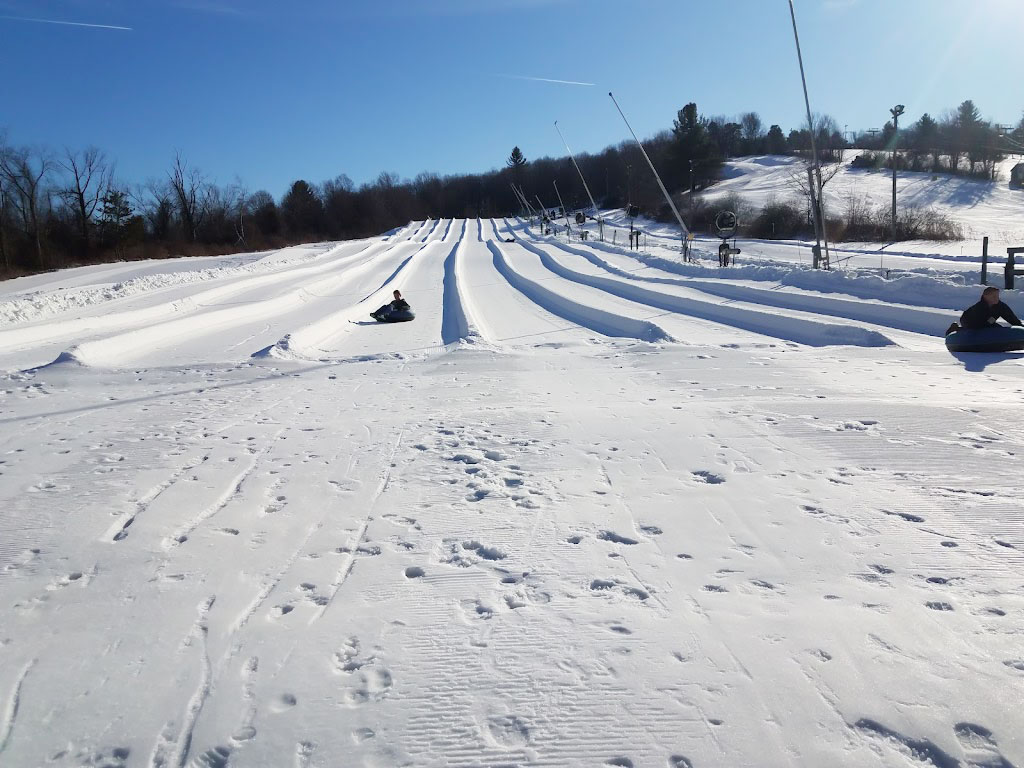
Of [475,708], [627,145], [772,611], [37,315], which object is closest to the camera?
[475,708]

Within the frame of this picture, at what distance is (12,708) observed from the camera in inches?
107

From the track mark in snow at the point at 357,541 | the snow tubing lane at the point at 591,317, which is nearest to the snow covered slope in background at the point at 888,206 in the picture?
the snow tubing lane at the point at 591,317

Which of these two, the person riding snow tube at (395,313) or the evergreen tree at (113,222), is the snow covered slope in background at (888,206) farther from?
the evergreen tree at (113,222)

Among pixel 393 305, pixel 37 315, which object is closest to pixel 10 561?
pixel 393 305

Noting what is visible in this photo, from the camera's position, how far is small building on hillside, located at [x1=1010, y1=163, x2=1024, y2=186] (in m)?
67.2

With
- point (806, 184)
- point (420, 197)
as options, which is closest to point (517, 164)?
point (420, 197)

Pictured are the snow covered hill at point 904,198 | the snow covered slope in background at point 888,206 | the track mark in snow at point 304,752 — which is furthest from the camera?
the snow covered hill at point 904,198

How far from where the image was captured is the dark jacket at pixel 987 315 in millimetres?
8891

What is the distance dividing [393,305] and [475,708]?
1430 cm

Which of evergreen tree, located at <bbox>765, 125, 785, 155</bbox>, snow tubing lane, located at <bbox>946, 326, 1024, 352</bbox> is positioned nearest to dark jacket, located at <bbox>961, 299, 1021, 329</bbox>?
snow tubing lane, located at <bbox>946, 326, 1024, 352</bbox>

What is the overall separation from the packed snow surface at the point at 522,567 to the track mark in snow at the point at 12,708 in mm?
12

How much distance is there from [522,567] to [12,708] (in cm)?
236

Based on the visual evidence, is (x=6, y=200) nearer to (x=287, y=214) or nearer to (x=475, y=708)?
(x=287, y=214)

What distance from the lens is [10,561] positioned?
12.9 ft
